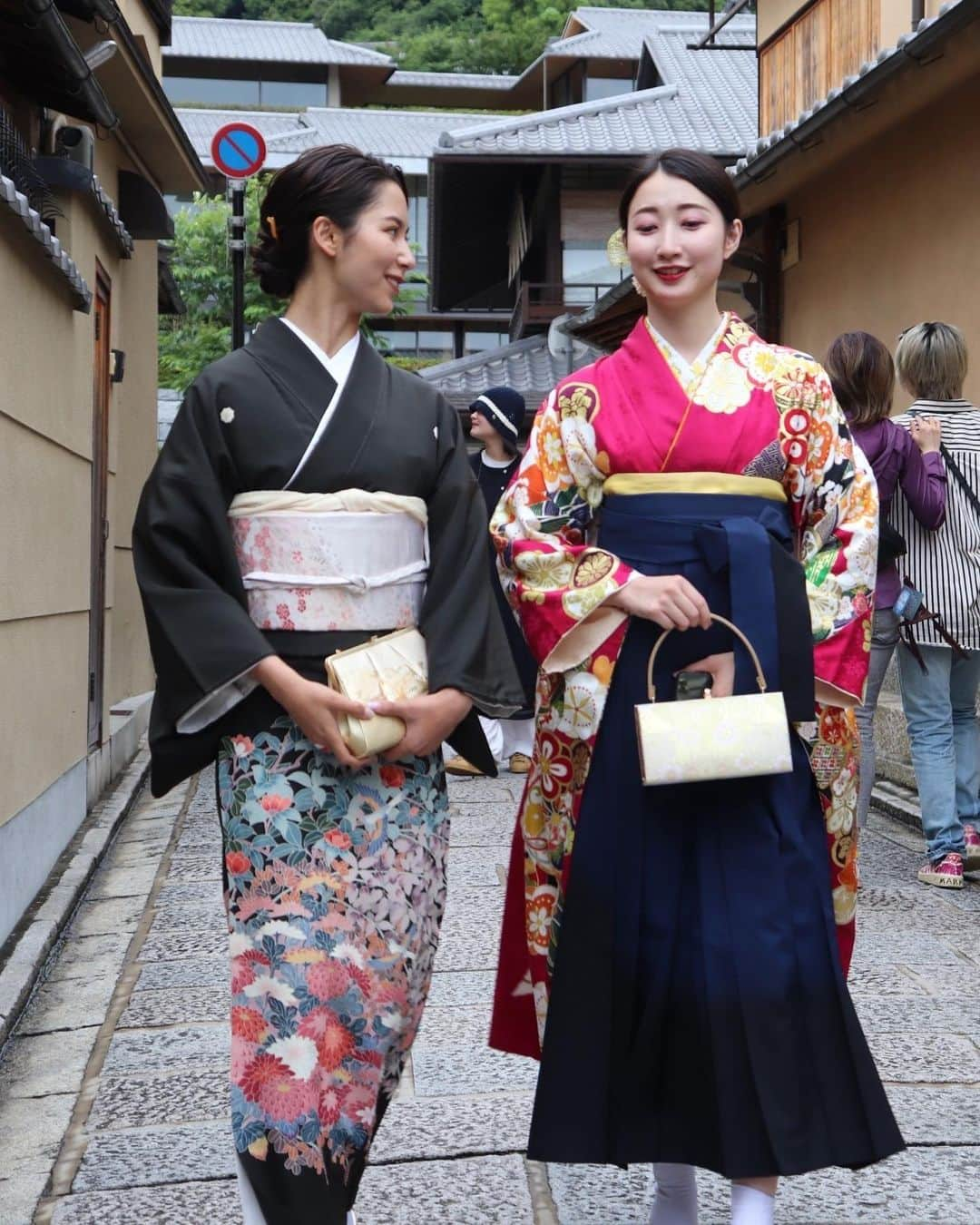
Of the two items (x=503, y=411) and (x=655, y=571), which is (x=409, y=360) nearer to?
(x=503, y=411)

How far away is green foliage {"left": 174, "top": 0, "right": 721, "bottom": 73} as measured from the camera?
52062 millimetres

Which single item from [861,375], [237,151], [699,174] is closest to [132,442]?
[237,151]

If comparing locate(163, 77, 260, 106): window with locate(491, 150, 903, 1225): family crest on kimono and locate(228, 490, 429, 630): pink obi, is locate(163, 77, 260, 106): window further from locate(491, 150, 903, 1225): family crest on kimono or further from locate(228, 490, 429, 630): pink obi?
locate(228, 490, 429, 630): pink obi

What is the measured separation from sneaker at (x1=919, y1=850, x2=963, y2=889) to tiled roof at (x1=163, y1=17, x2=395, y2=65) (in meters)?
45.7

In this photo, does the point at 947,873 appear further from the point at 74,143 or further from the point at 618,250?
the point at 74,143

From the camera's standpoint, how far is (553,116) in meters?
20.2

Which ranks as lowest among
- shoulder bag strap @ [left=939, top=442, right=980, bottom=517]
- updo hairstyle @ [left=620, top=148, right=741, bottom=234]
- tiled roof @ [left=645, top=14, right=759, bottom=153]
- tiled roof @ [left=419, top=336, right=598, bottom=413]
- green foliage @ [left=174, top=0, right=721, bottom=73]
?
shoulder bag strap @ [left=939, top=442, right=980, bottom=517]

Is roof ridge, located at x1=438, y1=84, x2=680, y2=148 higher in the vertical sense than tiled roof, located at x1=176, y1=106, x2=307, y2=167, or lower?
lower

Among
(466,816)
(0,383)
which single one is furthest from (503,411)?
(0,383)

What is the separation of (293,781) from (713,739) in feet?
2.45

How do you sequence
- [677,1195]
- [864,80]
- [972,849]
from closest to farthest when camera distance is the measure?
1. [677,1195]
2. [972,849]
3. [864,80]

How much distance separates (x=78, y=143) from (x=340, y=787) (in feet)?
17.9

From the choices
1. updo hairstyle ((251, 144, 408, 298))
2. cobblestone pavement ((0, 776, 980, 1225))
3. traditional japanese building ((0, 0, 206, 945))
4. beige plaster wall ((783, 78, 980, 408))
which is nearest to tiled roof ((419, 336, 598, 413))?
beige plaster wall ((783, 78, 980, 408))

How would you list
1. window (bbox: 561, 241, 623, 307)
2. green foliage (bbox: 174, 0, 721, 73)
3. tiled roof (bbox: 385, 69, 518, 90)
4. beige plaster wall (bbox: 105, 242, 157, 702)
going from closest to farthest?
beige plaster wall (bbox: 105, 242, 157, 702), window (bbox: 561, 241, 623, 307), tiled roof (bbox: 385, 69, 518, 90), green foliage (bbox: 174, 0, 721, 73)
